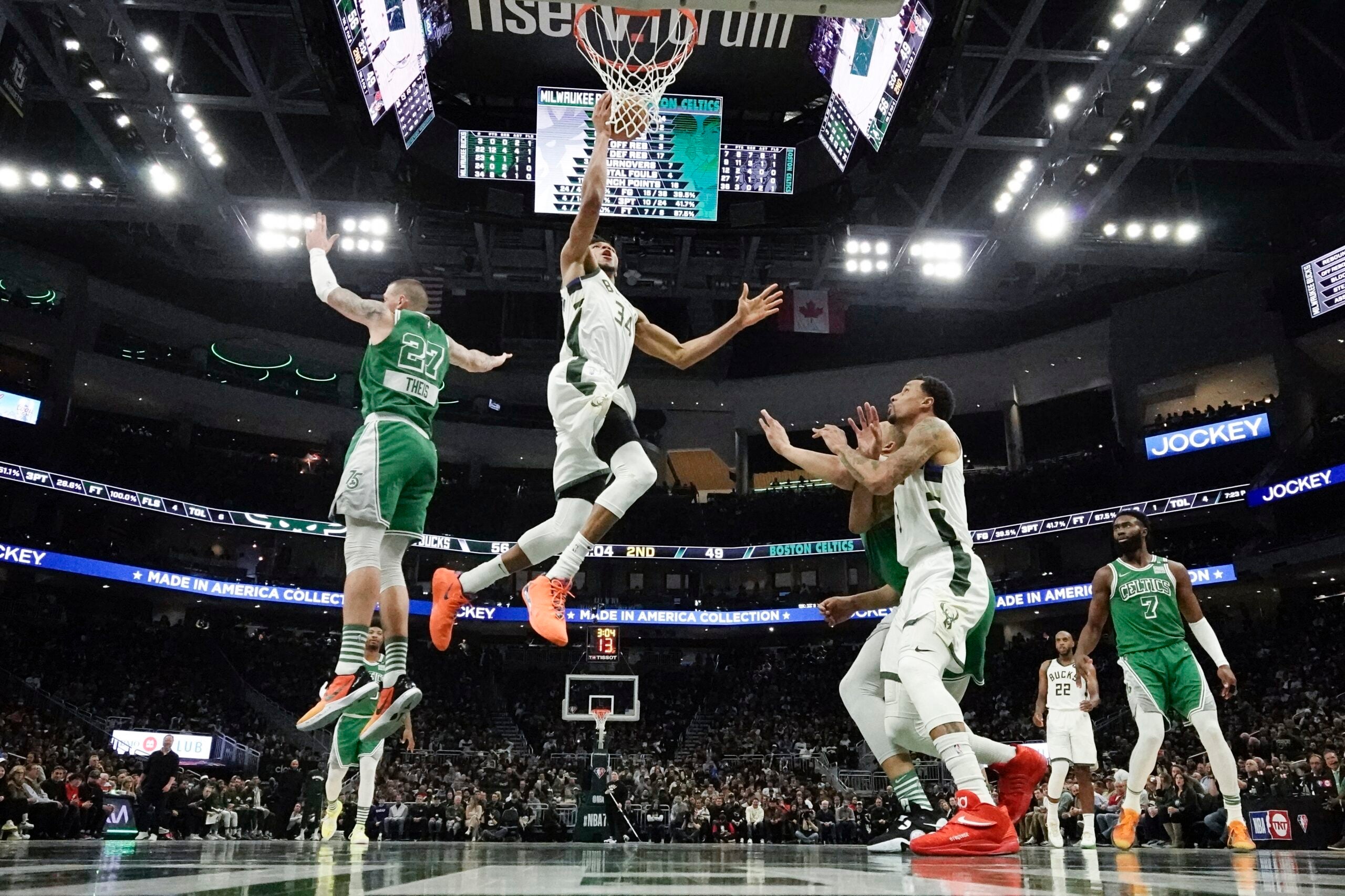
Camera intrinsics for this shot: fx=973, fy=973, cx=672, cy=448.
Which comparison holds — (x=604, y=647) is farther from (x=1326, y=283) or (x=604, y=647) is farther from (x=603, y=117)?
(x=1326, y=283)

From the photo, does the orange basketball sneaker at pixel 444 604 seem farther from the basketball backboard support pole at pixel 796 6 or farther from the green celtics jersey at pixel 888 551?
the basketball backboard support pole at pixel 796 6

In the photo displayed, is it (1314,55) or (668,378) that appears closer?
(1314,55)

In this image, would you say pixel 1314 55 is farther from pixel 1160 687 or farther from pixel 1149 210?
pixel 1160 687

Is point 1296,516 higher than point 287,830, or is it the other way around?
point 1296,516

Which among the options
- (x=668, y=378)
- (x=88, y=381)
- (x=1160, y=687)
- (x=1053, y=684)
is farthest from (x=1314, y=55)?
(x=88, y=381)

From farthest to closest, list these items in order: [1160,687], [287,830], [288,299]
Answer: [288,299] < [287,830] < [1160,687]

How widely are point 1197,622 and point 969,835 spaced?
3.66m

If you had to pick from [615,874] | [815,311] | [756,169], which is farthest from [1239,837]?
[815,311]

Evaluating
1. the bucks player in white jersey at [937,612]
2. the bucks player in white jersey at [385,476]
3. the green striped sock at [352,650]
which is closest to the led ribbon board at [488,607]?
the bucks player in white jersey at [937,612]

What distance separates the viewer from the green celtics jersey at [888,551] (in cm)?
502

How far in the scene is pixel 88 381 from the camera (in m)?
28.6

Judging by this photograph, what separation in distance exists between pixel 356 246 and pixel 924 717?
53.9 feet

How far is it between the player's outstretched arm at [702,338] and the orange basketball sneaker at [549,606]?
55.5 inches

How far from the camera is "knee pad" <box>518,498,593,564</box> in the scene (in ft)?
16.8
